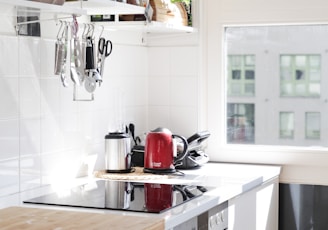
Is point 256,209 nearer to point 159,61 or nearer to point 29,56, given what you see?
point 159,61

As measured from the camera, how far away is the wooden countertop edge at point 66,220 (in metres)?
2.19

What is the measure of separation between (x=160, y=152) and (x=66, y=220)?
1.14m

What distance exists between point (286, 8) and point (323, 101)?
1.77 feet

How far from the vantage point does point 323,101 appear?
379 centimetres

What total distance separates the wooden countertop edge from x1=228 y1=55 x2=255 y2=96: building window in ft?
5.62

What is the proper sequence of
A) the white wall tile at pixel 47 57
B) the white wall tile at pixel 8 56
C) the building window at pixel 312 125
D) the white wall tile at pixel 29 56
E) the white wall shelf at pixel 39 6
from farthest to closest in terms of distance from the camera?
the building window at pixel 312 125, the white wall tile at pixel 47 57, the white wall tile at pixel 29 56, the white wall tile at pixel 8 56, the white wall shelf at pixel 39 6

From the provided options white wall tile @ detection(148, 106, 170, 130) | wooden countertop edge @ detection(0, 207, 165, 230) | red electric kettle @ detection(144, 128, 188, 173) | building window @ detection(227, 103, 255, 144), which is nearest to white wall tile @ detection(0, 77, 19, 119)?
wooden countertop edge @ detection(0, 207, 165, 230)

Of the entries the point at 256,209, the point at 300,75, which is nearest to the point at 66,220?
the point at 256,209

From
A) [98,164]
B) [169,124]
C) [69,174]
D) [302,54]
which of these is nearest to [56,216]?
[69,174]

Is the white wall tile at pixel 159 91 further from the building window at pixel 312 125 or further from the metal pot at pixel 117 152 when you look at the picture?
the building window at pixel 312 125

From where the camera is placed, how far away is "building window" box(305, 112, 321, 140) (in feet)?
12.5

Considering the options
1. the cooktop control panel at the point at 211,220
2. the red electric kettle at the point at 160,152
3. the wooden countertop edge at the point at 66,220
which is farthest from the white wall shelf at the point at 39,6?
the red electric kettle at the point at 160,152

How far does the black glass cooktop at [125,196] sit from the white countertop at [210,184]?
0.05 m

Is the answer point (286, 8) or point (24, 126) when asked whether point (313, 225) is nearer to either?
point (286, 8)
